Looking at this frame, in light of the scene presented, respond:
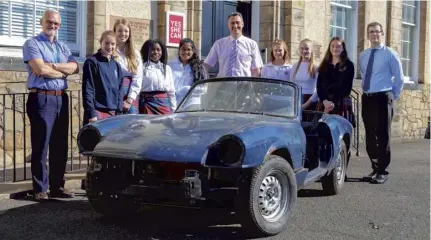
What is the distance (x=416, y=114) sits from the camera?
1539cm

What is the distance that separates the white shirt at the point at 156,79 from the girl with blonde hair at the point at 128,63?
167mm

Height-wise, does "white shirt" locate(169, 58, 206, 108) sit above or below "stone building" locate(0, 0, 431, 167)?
below

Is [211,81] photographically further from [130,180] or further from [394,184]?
[394,184]

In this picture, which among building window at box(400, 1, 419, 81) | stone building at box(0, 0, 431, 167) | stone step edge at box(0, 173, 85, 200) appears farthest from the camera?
building window at box(400, 1, 419, 81)

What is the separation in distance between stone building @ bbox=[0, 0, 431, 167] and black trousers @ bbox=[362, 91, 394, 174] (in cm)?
356

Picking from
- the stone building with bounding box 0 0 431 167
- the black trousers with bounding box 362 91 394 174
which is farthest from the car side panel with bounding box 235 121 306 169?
the stone building with bounding box 0 0 431 167

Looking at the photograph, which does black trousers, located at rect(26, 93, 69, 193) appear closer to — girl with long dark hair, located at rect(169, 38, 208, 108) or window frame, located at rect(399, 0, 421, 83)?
girl with long dark hair, located at rect(169, 38, 208, 108)

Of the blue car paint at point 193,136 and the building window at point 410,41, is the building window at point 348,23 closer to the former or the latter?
the building window at point 410,41

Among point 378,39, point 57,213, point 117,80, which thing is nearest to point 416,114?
point 378,39

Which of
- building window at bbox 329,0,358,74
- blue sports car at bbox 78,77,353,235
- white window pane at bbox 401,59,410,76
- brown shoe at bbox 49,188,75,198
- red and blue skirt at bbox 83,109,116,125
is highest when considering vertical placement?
building window at bbox 329,0,358,74

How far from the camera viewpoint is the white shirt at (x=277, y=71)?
7.40m

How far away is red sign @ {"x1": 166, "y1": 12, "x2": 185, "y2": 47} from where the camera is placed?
9586mm

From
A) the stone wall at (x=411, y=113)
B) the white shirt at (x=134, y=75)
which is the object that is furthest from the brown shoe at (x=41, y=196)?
the stone wall at (x=411, y=113)

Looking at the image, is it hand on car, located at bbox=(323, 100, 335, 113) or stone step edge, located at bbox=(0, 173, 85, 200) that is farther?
hand on car, located at bbox=(323, 100, 335, 113)
